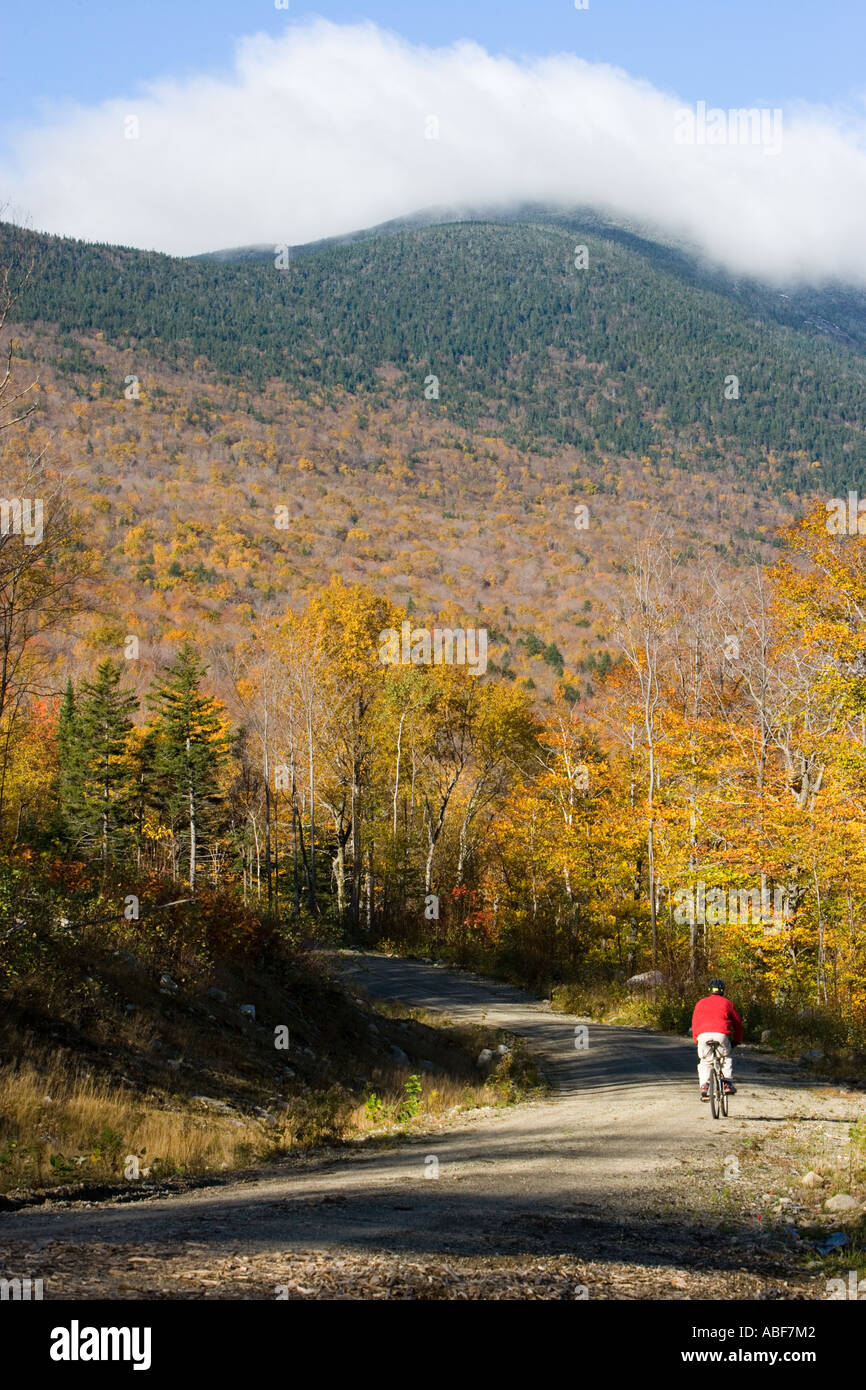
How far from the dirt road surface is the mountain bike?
24 centimetres

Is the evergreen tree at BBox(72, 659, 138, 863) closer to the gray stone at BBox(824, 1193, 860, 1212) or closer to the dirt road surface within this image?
the dirt road surface

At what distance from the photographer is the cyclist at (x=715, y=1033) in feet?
40.3

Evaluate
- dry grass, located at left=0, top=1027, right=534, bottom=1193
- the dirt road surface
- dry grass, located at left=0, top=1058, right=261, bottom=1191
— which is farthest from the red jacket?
→ dry grass, located at left=0, top=1058, right=261, bottom=1191

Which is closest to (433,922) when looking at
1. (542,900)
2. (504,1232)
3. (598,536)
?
(542,900)

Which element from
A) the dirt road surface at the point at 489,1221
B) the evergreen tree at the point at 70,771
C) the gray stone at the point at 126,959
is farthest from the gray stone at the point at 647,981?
the evergreen tree at the point at 70,771

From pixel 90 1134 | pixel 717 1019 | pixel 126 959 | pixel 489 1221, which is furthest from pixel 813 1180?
pixel 126 959

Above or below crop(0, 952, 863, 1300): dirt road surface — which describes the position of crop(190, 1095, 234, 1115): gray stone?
below

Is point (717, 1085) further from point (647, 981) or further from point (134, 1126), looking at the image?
point (647, 981)

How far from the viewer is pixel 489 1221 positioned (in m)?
7.21

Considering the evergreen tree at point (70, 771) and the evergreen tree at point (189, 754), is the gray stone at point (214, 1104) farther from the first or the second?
the evergreen tree at point (189, 754)

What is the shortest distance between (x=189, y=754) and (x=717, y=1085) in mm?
36276

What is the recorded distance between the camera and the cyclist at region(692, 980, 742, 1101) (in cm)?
1227

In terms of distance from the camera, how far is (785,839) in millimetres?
26219
